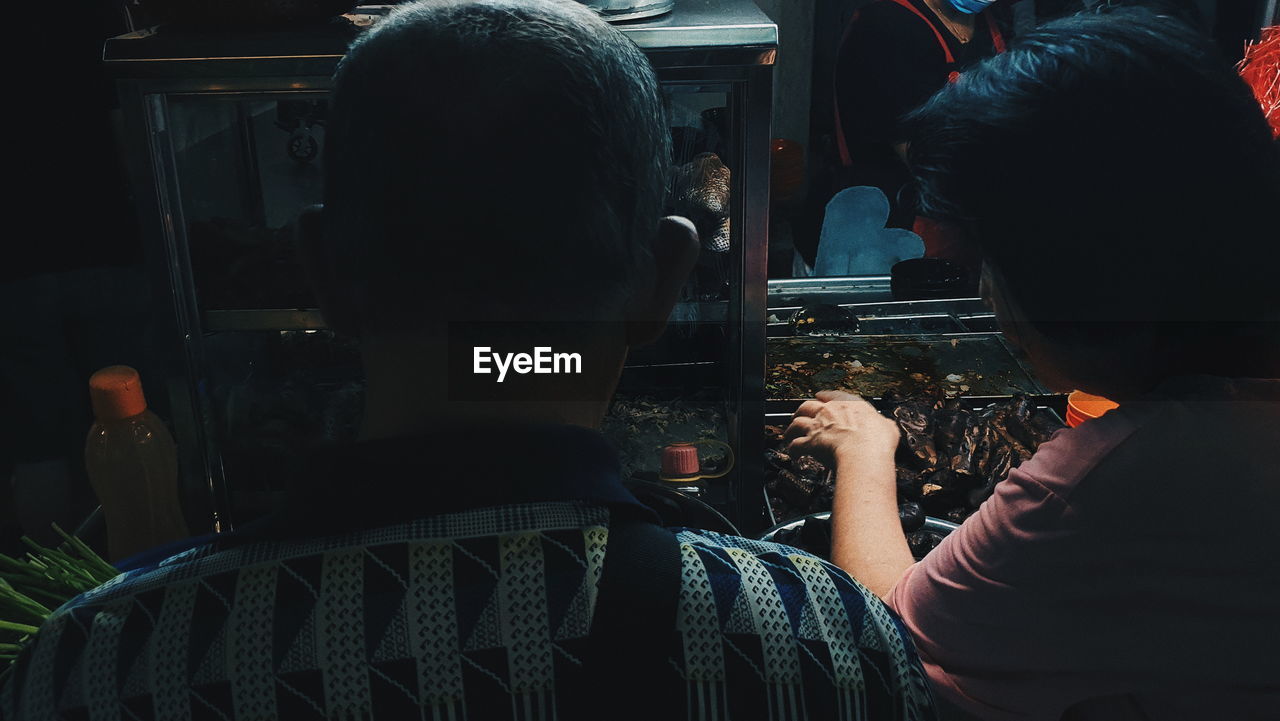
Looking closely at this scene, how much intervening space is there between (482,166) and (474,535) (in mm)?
298

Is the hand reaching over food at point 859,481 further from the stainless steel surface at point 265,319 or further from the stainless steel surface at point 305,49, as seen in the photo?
the stainless steel surface at point 265,319

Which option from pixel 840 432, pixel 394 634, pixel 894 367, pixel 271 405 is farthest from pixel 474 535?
pixel 894 367

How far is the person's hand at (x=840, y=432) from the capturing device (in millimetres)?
1771

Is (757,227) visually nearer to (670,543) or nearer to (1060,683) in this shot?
(1060,683)

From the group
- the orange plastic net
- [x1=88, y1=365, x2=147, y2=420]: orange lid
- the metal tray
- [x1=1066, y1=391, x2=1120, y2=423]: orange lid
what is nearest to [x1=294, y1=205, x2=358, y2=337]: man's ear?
[x1=88, y1=365, x2=147, y2=420]: orange lid

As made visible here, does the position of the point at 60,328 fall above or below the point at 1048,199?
below

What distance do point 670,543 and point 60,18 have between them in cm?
273

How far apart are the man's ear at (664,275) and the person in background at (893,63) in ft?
12.7

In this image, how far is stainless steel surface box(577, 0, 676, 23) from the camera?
6.50 ft

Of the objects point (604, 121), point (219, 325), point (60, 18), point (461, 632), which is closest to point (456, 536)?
point (461, 632)

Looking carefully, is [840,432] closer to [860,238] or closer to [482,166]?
[482,166]

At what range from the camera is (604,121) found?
2.63ft

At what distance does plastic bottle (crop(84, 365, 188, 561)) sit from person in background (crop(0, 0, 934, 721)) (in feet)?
4.87

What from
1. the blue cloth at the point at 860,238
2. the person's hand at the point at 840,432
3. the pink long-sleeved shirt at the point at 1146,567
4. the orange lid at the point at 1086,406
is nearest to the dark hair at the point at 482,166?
the pink long-sleeved shirt at the point at 1146,567
